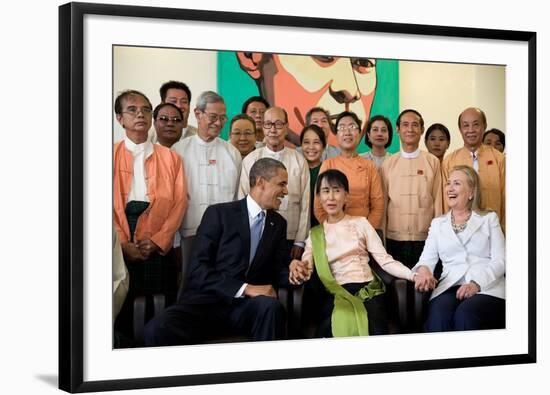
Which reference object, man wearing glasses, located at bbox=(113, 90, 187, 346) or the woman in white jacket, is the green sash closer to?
the woman in white jacket

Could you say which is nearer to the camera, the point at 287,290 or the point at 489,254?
the point at 287,290

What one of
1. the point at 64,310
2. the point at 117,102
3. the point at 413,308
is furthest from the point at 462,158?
the point at 64,310

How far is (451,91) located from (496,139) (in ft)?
1.12

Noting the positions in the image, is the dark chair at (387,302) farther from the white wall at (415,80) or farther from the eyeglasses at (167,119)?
the eyeglasses at (167,119)

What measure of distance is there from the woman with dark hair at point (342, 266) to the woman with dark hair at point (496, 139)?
771 mm

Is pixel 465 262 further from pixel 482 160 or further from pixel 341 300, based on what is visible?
pixel 341 300

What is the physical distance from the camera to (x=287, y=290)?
15.8 feet

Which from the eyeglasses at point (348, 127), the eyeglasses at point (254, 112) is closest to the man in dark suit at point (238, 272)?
the eyeglasses at point (254, 112)

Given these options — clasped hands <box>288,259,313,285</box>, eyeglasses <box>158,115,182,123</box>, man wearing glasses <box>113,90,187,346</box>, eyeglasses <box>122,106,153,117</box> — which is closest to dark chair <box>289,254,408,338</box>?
clasped hands <box>288,259,313,285</box>

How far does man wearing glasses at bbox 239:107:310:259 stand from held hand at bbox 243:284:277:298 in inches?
7.6

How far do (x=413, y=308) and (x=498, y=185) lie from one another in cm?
74

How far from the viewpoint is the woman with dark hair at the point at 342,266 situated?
488 centimetres

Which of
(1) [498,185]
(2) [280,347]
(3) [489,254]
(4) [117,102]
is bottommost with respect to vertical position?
(2) [280,347]

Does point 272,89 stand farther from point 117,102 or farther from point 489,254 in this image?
point 489,254
